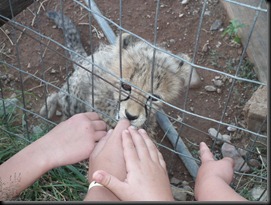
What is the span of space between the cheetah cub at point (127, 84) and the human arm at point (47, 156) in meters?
0.21

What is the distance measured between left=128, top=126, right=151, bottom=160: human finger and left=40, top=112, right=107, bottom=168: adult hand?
243mm

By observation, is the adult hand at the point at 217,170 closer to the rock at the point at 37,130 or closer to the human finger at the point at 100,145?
the human finger at the point at 100,145

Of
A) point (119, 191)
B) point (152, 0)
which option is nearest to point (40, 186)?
point (119, 191)

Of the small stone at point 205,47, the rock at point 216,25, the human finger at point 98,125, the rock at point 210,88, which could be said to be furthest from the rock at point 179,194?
the rock at point 216,25

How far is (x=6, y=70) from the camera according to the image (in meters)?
3.31

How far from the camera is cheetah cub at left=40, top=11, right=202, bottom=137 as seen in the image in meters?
2.45

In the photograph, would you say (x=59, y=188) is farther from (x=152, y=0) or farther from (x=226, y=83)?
(x=152, y=0)

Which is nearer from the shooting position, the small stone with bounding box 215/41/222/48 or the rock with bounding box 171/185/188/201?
the rock with bounding box 171/185/188/201

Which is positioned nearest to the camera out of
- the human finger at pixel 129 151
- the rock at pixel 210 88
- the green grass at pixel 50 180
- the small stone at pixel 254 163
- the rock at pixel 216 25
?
the human finger at pixel 129 151

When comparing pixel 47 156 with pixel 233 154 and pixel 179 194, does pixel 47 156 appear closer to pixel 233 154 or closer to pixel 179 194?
pixel 179 194

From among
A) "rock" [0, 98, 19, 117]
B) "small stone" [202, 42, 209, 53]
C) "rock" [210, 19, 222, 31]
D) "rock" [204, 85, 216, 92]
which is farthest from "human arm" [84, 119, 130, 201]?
"rock" [210, 19, 222, 31]

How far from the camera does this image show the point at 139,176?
5.51 feet

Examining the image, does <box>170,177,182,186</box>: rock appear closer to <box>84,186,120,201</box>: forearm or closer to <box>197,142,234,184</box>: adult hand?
<box>197,142,234,184</box>: adult hand

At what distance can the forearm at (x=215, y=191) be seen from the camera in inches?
63.9
